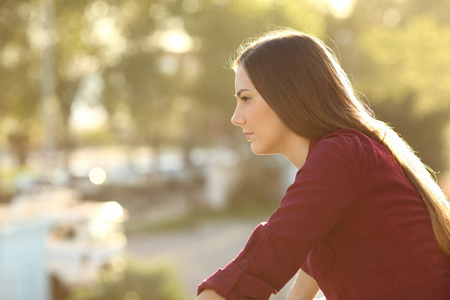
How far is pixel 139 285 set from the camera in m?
6.95

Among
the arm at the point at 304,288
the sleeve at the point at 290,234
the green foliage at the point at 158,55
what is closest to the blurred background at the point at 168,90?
the green foliage at the point at 158,55

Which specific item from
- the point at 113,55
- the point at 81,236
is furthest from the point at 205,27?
the point at 81,236

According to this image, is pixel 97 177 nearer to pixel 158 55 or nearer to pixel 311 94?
pixel 158 55

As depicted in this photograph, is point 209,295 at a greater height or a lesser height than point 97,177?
greater

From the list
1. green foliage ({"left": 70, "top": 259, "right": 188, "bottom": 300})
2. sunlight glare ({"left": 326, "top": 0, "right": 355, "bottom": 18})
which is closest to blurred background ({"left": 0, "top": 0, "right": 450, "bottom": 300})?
sunlight glare ({"left": 326, "top": 0, "right": 355, "bottom": 18})

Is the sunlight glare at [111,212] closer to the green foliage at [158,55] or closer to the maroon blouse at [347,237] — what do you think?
the maroon blouse at [347,237]

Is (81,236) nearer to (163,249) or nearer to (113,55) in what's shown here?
(163,249)

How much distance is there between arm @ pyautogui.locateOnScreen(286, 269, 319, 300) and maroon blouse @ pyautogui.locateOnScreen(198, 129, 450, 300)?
1.23 feet

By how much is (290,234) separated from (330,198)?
11 centimetres

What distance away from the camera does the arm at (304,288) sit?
1870 millimetres

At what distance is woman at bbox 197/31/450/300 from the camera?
132cm

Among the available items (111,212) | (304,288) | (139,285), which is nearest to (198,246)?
(111,212)

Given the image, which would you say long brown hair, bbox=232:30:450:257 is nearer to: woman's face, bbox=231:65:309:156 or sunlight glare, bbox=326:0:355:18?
woman's face, bbox=231:65:309:156

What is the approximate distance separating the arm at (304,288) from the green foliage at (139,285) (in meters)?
5.13
